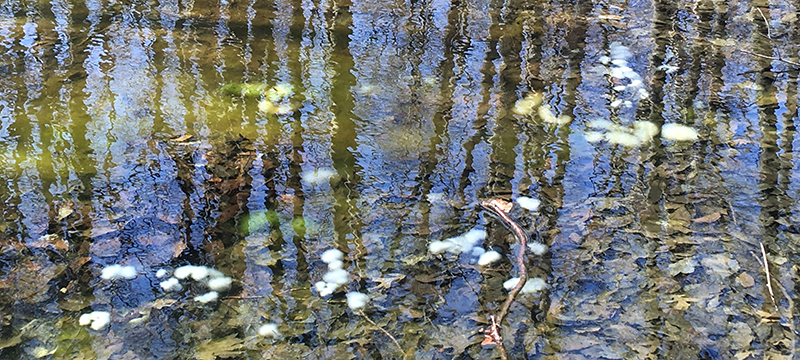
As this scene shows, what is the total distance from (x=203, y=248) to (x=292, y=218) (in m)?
0.38

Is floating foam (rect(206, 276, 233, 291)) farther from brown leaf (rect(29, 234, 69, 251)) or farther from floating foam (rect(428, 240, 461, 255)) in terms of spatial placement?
floating foam (rect(428, 240, 461, 255))

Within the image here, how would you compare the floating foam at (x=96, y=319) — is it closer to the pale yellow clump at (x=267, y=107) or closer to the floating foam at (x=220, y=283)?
the floating foam at (x=220, y=283)

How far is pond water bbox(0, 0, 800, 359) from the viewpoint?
218cm

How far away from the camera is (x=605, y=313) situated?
87.9 inches

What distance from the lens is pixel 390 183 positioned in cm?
283

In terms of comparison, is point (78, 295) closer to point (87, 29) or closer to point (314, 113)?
point (314, 113)

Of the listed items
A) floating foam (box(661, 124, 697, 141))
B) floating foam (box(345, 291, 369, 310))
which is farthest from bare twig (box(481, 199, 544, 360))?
floating foam (box(661, 124, 697, 141))

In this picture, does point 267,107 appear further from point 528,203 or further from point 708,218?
point 708,218

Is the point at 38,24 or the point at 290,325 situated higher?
the point at 38,24

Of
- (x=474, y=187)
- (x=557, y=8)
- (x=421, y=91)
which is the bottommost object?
(x=474, y=187)

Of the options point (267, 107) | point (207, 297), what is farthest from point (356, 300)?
point (267, 107)

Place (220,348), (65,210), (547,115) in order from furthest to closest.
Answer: (547,115)
(65,210)
(220,348)

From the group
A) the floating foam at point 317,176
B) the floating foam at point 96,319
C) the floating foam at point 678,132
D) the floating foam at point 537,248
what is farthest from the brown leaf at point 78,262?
the floating foam at point 678,132

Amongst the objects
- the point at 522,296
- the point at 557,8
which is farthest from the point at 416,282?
the point at 557,8
